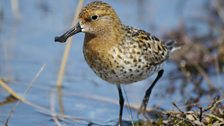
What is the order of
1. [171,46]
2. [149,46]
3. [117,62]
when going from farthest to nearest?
[171,46] < [149,46] < [117,62]

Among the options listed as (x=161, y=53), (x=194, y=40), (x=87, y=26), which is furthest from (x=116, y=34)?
(x=194, y=40)

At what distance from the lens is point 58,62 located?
27.5ft

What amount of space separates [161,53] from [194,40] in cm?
273

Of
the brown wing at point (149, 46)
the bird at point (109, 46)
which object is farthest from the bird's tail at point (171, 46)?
the bird at point (109, 46)

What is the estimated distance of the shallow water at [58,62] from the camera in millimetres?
6912

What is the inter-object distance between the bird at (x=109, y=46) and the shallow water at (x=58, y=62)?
0.74 metres

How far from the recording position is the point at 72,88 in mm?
7680

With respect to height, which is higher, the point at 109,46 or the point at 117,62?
the point at 109,46

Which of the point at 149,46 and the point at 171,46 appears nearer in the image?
the point at 149,46

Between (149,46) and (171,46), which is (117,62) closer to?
(149,46)

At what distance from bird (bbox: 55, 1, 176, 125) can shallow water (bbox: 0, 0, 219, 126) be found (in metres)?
0.74

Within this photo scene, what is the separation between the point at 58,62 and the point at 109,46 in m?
Result: 2.45

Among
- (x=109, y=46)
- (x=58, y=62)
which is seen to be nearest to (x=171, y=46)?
(x=109, y=46)

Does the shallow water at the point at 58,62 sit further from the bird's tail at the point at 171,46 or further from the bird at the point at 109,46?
the bird at the point at 109,46
